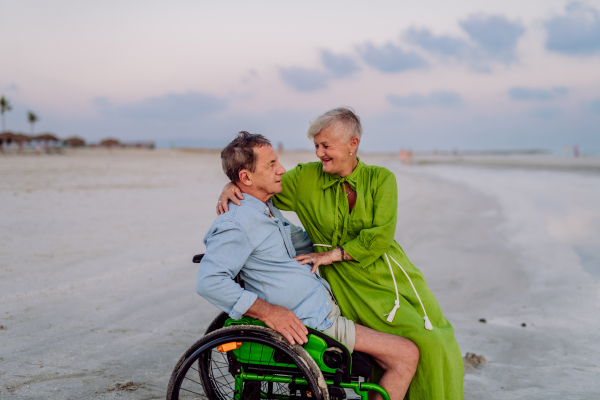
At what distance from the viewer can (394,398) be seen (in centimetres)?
236

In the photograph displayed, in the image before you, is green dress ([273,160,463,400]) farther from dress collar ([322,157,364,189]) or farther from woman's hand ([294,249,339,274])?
woman's hand ([294,249,339,274])

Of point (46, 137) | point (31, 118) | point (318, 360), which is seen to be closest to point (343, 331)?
point (318, 360)

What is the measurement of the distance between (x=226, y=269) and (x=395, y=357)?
3.32 feet

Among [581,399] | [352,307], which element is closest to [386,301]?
[352,307]

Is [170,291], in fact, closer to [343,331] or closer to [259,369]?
[259,369]

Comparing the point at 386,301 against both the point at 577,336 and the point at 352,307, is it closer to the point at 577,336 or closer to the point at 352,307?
the point at 352,307

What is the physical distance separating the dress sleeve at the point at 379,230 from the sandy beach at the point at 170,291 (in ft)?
4.78

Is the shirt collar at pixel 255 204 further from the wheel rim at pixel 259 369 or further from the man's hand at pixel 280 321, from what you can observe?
the wheel rim at pixel 259 369

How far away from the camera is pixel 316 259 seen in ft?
8.20

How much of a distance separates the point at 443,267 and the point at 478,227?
3.05 meters

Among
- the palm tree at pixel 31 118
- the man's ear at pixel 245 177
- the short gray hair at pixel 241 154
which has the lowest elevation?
the man's ear at pixel 245 177

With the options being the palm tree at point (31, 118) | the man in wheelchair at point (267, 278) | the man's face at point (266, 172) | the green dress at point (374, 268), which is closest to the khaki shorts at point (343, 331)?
the man in wheelchair at point (267, 278)

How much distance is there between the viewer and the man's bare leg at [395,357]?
235 cm

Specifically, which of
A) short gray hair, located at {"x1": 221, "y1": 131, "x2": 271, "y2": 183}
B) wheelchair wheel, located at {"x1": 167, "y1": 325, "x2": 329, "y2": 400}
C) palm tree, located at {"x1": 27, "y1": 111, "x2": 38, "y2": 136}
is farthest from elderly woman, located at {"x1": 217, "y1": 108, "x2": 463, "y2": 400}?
palm tree, located at {"x1": 27, "y1": 111, "x2": 38, "y2": 136}
